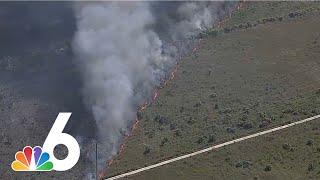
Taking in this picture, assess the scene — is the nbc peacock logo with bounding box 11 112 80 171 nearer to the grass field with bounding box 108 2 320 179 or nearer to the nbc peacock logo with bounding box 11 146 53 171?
the nbc peacock logo with bounding box 11 146 53 171

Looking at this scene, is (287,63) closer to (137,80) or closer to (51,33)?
(137,80)

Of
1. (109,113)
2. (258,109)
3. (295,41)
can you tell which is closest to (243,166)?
(258,109)

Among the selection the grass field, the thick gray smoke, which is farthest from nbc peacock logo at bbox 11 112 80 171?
the grass field

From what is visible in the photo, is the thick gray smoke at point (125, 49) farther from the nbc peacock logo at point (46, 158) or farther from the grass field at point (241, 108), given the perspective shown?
the nbc peacock logo at point (46, 158)

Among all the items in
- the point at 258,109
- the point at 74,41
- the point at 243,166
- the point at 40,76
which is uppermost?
the point at 74,41

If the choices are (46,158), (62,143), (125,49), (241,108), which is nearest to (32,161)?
(46,158)

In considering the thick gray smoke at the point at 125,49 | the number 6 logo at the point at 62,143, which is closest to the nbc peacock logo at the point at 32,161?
the number 6 logo at the point at 62,143
